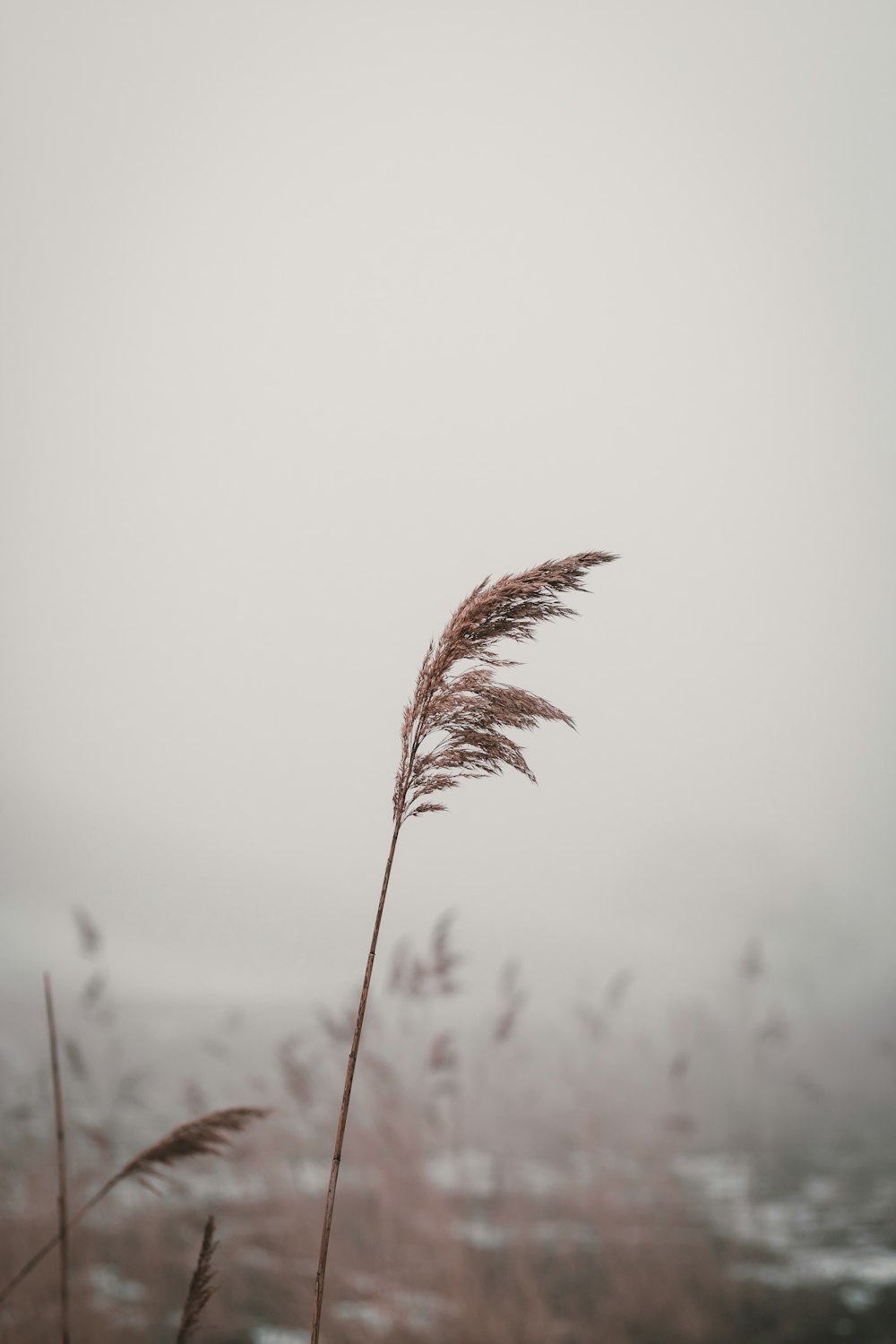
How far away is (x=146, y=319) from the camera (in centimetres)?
19188

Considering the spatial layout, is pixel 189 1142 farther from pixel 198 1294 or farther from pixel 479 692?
pixel 479 692

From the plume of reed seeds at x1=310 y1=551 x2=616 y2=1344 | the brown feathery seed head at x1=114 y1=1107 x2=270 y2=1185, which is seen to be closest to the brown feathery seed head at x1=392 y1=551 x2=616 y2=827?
the plume of reed seeds at x1=310 y1=551 x2=616 y2=1344

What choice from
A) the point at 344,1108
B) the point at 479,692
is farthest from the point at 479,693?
the point at 344,1108

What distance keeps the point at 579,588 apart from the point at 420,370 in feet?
612

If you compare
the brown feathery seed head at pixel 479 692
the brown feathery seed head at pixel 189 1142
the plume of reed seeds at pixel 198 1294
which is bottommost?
the plume of reed seeds at pixel 198 1294

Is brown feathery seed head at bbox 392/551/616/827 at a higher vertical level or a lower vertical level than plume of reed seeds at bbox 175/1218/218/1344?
higher

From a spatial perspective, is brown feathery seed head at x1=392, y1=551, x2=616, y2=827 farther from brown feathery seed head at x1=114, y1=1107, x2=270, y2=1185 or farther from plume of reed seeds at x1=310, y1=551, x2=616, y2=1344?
brown feathery seed head at x1=114, y1=1107, x2=270, y2=1185

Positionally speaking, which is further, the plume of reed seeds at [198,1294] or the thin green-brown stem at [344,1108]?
the plume of reed seeds at [198,1294]

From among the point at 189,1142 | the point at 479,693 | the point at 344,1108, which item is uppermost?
the point at 479,693

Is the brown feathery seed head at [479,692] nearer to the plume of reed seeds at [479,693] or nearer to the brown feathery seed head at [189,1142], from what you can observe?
the plume of reed seeds at [479,693]

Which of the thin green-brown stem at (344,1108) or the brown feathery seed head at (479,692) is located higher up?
the brown feathery seed head at (479,692)

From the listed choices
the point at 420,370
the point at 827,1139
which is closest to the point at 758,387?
the point at 420,370

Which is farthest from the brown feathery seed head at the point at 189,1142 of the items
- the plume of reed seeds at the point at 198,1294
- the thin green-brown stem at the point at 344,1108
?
the thin green-brown stem at the point at 344,1108

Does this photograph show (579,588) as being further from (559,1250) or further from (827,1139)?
(827,1139)
